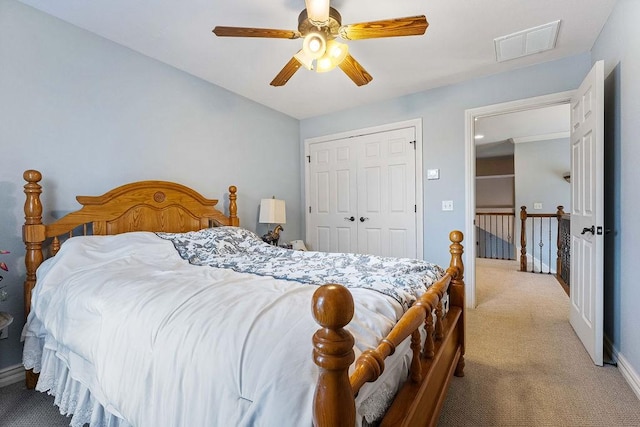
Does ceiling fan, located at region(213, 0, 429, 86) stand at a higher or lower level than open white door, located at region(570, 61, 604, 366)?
higher

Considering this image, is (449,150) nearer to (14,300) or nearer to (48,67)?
(48,67)

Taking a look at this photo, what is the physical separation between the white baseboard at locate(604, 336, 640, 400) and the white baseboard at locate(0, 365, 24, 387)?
3687 mm

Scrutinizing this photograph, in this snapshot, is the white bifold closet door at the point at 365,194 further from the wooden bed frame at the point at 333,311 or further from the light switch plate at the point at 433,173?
the wooden bed frame at the point at 333,311

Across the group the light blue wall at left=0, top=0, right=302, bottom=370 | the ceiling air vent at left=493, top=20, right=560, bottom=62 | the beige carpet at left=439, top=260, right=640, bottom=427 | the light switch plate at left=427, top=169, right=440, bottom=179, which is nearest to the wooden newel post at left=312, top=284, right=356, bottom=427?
the beige carpet at left=439, top=260, right=640, bottom=427

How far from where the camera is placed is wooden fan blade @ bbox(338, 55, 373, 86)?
1985 mm

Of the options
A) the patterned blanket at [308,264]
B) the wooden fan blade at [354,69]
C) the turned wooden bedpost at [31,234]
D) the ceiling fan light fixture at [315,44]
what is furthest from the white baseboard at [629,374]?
the turned wooden bedpost at [31,234]

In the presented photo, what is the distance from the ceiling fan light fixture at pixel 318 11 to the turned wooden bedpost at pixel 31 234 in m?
1.84

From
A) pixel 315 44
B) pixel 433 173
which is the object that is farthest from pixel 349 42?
pixel 433 173

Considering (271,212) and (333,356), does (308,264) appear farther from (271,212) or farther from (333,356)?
(271,212)

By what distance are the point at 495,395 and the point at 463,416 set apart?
314 millimetres

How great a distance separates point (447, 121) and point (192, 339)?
126 inches

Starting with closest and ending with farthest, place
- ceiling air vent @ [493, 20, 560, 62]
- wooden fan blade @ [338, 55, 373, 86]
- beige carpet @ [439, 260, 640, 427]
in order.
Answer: beige carpet @ [439, 260, 640, 427], wooden fan blade @ [338, 55, 373, 86], ceiling air vent @ [493, 20, 560, 62]

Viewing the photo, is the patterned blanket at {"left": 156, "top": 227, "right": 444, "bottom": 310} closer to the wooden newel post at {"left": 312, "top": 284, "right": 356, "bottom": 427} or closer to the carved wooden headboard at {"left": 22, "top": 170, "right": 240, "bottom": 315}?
the carved wooden headboard at {"left": 22, "top": 170, "right": 240, "bottom": 315}

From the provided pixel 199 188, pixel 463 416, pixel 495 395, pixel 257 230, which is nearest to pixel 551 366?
pixel 495 395
